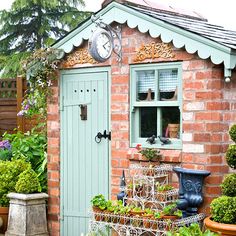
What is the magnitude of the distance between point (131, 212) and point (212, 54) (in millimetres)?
2045

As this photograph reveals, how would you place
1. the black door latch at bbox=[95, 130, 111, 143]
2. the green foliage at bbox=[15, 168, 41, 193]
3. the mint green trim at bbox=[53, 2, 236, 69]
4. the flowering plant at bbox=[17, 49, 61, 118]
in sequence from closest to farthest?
1. the mint green trim at bbox=[53, 2, 236, 69]
2. the black door latch at bbox=[95, 130, 111, 143]
3. the flowering plant at bbox=[17, 49, 61, 118]
4. the green foliage at bbox=[15, 168, 41, 193]

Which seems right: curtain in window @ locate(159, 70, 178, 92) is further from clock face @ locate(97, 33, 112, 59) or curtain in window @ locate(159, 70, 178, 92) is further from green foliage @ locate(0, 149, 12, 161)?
green foliage @ locate(0, 149, 12, 161)

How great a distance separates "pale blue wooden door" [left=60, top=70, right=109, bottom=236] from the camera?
827 cm

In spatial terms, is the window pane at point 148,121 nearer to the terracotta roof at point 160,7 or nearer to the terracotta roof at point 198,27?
the terracotta roof at point 198,27

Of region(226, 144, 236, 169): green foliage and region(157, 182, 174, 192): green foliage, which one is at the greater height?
region(226, 144, 236, 169): green foliage

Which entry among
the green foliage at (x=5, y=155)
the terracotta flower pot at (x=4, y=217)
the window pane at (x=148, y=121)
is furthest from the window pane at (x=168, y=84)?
the green foliage at (x=5, y=155)

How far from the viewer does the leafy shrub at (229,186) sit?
21.9 ft

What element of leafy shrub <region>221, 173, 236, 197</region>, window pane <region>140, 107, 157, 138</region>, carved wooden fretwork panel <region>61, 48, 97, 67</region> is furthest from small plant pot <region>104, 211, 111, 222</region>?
carved wooden fretwork panel <region>61, 48, 97, 67</region>

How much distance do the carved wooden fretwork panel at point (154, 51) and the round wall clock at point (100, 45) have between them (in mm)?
376

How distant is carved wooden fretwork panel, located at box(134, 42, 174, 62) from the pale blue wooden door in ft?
2.15

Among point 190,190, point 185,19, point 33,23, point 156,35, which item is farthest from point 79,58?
point 33,23

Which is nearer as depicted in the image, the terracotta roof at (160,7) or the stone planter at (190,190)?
the stone planter at (190,190)

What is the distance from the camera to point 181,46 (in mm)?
7246

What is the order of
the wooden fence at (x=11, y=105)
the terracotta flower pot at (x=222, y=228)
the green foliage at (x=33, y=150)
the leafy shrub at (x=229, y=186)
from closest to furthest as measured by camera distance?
the terracotta flower pot at (x=222, y=228)
the leafy shrub at (x=229, y=186)
the green foliage at (x=33, y=150)
the wooden fence at (x=11, y=105)
